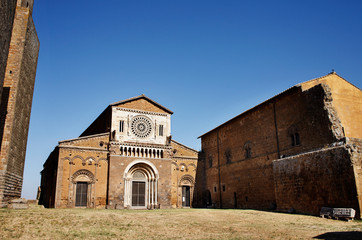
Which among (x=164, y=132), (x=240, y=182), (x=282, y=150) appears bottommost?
(x=240, y=182)

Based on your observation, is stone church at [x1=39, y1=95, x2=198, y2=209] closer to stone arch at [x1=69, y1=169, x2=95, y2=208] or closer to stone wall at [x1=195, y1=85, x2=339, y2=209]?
stone arch at [x1=69, y1=169, x2=95, y2=208]

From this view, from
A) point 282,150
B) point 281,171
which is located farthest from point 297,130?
point 281,171

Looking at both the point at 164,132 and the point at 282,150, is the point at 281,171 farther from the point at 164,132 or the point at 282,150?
the point at 164,132

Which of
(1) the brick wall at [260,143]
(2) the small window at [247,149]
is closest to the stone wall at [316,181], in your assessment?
(1) the brick wall at [260,143]

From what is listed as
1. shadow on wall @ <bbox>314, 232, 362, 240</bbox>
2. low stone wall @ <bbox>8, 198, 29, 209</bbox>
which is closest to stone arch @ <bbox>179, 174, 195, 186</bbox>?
low stone wall @ <bbox>8, 198, 29, 209</bbox>

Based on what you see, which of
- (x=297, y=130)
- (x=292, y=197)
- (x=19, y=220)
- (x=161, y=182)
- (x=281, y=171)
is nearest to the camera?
(x=19, y=220)

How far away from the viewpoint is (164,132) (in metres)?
32.1

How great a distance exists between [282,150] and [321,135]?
3964 mm

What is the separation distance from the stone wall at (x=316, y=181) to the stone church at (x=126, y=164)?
549 inches

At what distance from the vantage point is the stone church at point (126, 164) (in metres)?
27.2

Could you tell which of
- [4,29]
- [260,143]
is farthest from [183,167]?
[4,29]

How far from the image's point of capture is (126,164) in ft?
96.3

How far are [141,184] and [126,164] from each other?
2.80 m

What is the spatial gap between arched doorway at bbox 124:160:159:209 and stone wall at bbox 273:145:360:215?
14.0 meters
